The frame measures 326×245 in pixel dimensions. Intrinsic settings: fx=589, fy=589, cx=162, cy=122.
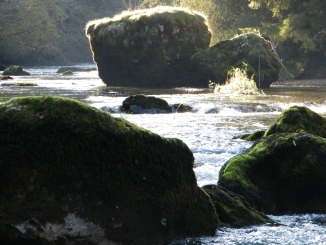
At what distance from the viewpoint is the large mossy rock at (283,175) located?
25.6 ft

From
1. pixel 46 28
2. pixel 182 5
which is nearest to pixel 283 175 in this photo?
pixel 182 5

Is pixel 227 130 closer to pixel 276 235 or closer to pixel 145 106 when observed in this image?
pixel 145 106

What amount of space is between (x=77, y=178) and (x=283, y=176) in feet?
11.4

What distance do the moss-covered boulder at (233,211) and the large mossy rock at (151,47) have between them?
77.9 feet

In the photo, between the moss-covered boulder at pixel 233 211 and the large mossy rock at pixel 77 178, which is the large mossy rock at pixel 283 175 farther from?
the large mossy rock at pixel 77 178

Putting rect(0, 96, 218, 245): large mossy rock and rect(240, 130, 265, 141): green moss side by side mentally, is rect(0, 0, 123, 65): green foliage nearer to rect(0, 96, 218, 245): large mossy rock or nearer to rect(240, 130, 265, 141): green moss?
rect(240, 130, 265, 141): green moss

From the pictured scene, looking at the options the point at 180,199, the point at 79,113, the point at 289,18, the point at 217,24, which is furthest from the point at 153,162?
the point at 217,24

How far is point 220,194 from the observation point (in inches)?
286

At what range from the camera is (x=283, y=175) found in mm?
8031

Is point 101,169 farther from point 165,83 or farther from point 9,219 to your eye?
point 165,83

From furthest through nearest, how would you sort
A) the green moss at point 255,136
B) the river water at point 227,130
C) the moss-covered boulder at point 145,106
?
the moss-covered boulder at point 145,106
the green moss at point 255,136
the river water at point 227,130

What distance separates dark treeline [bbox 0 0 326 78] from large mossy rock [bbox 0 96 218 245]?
28576 mm

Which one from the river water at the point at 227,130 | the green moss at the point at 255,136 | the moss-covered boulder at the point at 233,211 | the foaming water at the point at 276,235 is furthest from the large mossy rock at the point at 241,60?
the foaming water at the point at 276,235

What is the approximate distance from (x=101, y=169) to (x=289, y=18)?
35.0 m
